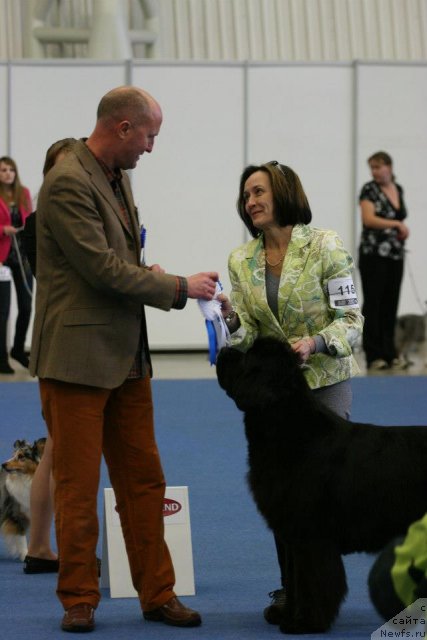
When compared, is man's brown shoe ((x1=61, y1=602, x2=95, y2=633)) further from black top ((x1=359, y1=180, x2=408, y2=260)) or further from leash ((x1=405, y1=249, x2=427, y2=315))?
leash ((x1=405, y1=249, x2=427, y2=315))

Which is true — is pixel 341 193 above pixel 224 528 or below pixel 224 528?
above

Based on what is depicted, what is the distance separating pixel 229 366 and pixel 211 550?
1.39 meters

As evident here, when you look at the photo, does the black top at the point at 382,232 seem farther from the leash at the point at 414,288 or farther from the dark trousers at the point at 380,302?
the leash at the point at 414,288

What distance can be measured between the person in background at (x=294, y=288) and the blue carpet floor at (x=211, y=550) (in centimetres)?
23

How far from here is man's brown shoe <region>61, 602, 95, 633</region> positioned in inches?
128

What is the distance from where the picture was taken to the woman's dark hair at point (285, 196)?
3.43 m

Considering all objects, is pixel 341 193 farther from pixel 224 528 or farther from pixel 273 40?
pixel 224 528

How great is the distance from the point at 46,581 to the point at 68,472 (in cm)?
91

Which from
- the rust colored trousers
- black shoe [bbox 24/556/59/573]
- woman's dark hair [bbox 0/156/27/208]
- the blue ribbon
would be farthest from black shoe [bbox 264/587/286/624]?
woman's dark hair [bbox 0/156/27/208]

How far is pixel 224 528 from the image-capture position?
15.1ft

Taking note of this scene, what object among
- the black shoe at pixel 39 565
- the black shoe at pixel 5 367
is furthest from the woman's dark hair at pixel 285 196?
the black shoe at pixel 5 367


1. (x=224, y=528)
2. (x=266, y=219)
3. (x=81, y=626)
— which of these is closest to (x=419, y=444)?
(x=266, y=219)

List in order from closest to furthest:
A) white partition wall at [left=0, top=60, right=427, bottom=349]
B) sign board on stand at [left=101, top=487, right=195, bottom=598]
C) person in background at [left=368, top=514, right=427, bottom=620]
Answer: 1. person in background at [left=368, top=514, right=427, bottom=620]
2. sign board on stand at [left=101, top=487, right=195, bottom=598]
3. white partition wall at [left=0, top=60, right=427, bottom=349]

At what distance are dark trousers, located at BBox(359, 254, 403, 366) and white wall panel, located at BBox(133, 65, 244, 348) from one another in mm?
1736
